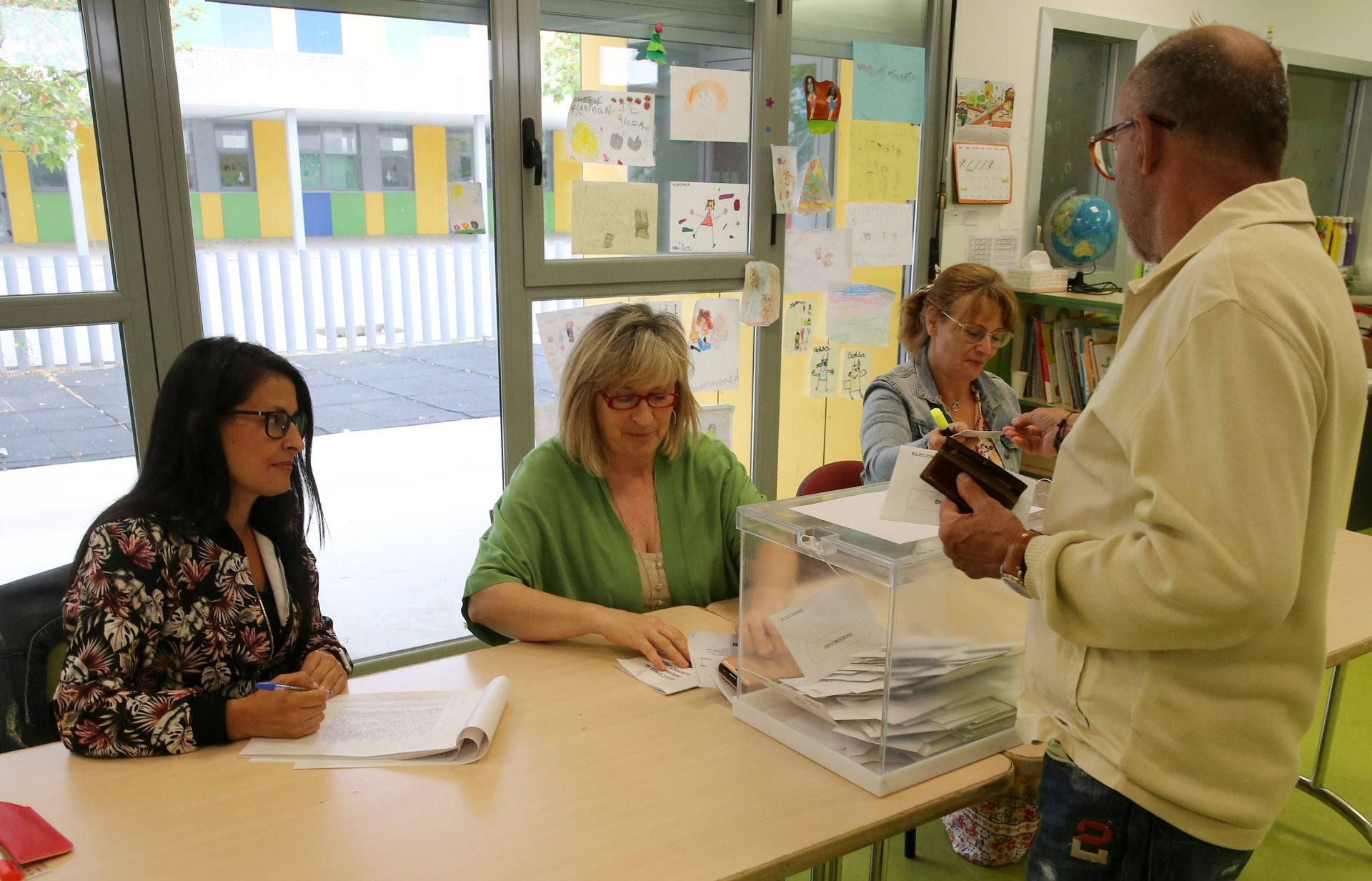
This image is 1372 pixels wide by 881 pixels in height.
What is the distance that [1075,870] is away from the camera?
46.7 inches

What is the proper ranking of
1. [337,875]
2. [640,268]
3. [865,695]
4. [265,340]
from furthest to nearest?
[640,268]
[265,340]
[865,695]
[337,875]

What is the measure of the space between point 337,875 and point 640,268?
233cm

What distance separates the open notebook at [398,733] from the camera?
1385mm

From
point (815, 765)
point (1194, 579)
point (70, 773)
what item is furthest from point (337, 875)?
point (1194, 579)

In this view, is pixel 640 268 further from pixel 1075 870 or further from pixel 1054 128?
pixel 1075 870

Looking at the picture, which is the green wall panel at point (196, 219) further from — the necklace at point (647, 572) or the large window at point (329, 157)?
the necklace at point (647, 572)

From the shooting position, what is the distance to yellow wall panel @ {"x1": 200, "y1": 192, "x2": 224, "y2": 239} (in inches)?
102

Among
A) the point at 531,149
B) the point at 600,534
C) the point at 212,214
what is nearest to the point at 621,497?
the point at 600,534

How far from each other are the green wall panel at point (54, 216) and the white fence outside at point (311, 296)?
0.05 m

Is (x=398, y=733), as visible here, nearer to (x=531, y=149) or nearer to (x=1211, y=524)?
(x=1211, y=524)

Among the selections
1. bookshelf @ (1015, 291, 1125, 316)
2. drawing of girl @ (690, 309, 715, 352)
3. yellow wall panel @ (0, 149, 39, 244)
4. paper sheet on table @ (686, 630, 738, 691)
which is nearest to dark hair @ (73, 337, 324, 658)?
paper sheet on table @ (686, 630, 738, 691)

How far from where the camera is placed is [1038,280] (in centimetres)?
392

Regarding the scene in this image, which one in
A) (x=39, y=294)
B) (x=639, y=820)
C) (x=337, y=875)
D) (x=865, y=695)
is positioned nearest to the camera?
(x=337, y=875)

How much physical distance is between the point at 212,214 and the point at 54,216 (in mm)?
348
